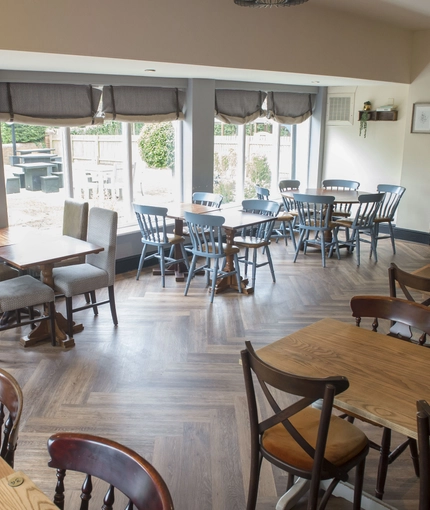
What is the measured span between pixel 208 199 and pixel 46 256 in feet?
8.92

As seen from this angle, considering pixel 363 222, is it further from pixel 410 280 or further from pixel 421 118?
pixel 410 280

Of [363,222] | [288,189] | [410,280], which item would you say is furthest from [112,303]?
[288,189]

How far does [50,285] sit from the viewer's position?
4.23 metres

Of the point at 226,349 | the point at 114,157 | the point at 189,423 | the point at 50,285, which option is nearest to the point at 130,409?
the point at 189,423

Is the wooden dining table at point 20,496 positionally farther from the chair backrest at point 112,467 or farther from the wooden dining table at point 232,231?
the wooden dining table at point 232,231

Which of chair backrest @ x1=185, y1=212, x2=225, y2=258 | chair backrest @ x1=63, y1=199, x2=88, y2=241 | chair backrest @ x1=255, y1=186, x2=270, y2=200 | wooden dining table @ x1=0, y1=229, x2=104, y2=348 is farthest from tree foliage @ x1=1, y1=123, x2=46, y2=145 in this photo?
chair backrest @ x1=255, y1=186, x2=270, y2=200

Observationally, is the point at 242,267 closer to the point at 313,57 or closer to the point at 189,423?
the point at 313,57

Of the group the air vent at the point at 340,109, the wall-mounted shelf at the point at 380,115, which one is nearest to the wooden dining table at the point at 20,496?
the wall-mounted shelf at the point at 380,115

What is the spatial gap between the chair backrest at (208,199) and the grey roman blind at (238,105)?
1.15m

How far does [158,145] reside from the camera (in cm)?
660

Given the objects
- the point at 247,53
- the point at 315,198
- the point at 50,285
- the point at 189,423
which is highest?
the point at 247,53

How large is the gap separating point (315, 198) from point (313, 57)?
1.57 meters

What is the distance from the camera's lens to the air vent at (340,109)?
26.4 feet

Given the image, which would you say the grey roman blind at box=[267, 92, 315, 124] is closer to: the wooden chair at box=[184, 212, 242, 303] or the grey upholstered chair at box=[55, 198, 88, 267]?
the wooden chair at box=[184, 212, 242, 303]
